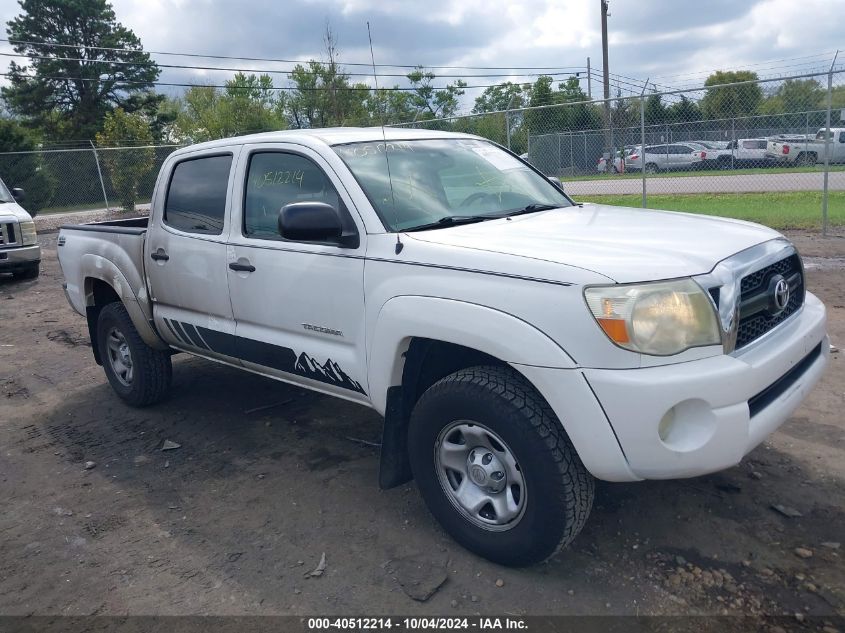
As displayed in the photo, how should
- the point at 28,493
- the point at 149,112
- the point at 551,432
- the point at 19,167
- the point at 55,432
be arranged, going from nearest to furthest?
the point at 551,432 < the point at 28,493 < the point at 55,432 < the point at 19,167 < the point at 149,112

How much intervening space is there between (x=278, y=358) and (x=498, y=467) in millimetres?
1557

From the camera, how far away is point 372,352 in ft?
11.5

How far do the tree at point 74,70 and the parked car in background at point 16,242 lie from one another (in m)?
33.1

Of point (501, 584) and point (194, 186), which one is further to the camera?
point (194, 186)

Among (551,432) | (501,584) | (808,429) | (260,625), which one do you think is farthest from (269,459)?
(808,429)

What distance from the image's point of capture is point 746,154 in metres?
17.3

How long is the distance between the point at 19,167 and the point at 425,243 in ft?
85.1

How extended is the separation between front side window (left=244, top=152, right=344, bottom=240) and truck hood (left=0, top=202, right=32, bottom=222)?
9115 millimetres

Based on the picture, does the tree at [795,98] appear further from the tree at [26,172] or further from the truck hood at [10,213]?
the tree at [26,172]

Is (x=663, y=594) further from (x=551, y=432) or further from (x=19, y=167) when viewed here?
(x=19, y=167)

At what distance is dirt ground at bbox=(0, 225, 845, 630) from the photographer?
3.04 meters

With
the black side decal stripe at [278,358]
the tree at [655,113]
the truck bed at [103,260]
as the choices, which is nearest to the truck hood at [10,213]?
the truck bed at [103,260]

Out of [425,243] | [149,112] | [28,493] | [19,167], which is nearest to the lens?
[425,243]

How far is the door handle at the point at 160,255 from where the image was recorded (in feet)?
15.9
